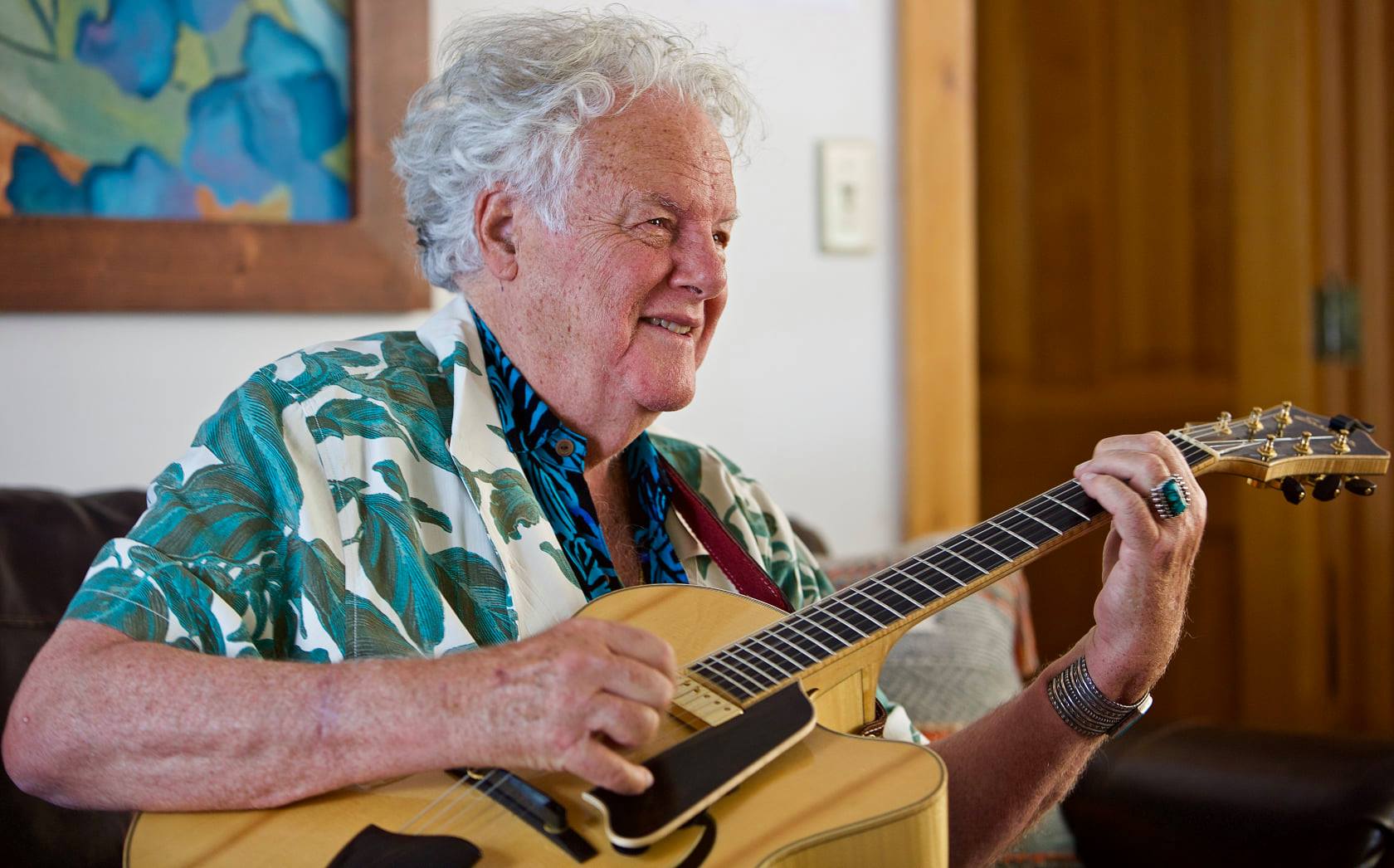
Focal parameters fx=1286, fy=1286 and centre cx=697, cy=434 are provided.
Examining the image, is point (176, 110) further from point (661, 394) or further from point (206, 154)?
point (661, 394)

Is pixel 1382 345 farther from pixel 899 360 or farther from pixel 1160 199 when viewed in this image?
pixel 899 360

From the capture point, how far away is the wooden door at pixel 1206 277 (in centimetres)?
282

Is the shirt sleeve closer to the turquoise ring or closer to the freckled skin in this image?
the freckled skin

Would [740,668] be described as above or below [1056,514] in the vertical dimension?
below

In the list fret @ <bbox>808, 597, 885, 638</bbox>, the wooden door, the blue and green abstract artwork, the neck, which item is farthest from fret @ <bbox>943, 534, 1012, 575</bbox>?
the wooden door

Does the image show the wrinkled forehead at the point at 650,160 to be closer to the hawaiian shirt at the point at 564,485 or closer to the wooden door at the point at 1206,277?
the hawaiian shirt at the point at 564,485

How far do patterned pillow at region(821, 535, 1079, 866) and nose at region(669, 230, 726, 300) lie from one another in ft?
1.95

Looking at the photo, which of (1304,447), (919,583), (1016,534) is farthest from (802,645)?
(1304,447)

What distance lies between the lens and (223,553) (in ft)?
3.39

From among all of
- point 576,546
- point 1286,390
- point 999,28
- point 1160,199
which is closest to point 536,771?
point 576,546

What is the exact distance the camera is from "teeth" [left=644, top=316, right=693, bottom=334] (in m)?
1.28

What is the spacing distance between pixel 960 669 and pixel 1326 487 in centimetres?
66

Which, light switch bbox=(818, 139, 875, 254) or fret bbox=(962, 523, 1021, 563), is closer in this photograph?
fret bbox=(962, 523, 1021, 563)

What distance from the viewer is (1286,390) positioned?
2865 millimetres
